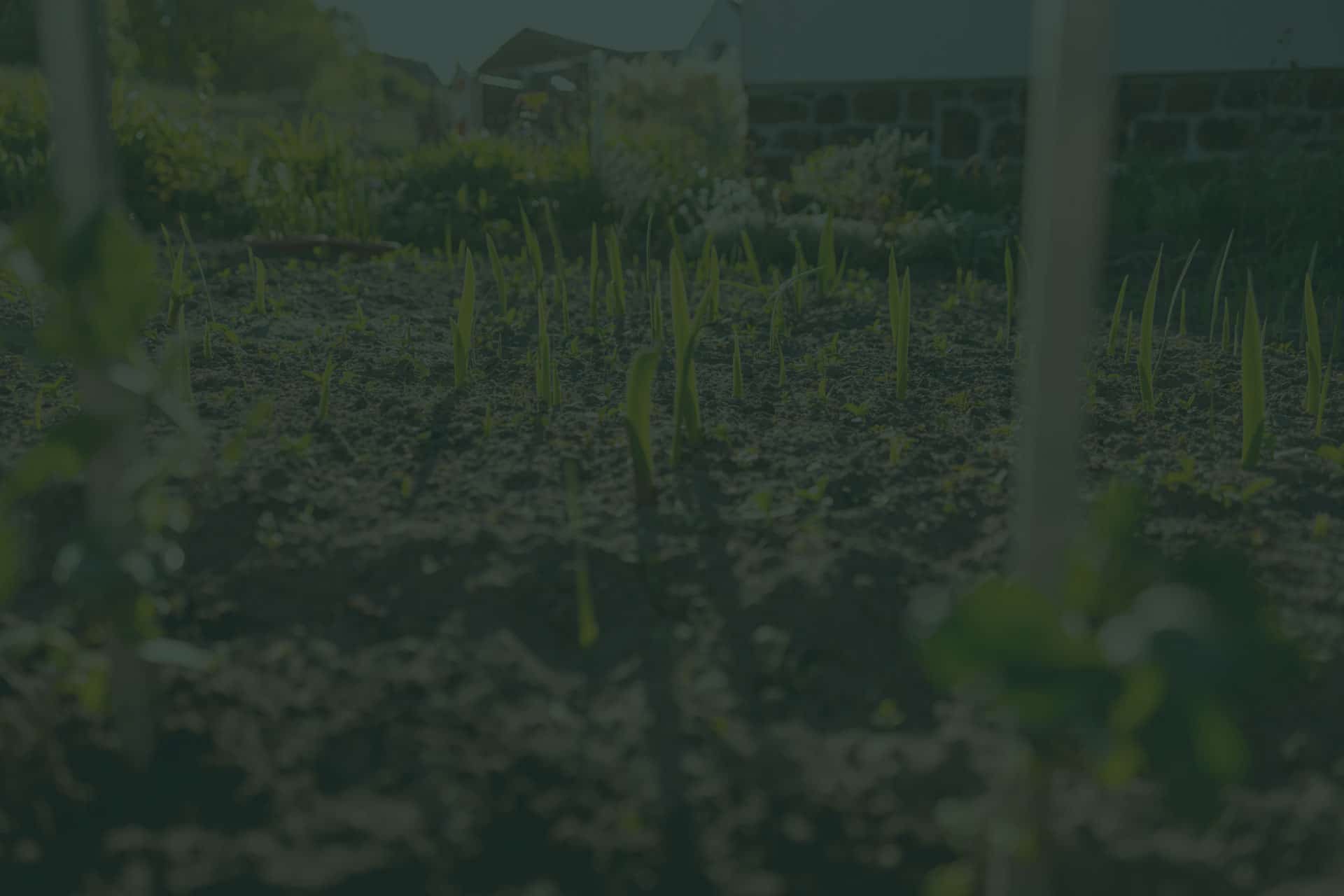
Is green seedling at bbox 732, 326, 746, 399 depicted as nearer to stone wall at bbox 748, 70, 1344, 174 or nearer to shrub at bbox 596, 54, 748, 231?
shrub at bbox 596, 54, 748, 231

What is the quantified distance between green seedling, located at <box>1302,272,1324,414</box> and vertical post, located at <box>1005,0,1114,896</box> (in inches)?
55.7

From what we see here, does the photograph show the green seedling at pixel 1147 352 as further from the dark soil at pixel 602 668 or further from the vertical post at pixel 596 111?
the vertical post at pixel 596 111

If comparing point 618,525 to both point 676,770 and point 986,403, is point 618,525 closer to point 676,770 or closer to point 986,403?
point 676,770

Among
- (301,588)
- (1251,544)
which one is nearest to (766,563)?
(301,588)

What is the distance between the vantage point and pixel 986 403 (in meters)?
2.69

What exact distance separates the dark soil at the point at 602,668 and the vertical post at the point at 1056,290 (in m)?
0.07

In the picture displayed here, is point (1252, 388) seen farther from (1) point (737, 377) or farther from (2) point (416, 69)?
(2) point (416, 69)

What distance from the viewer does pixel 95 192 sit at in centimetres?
116

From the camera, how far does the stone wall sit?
7.67 m

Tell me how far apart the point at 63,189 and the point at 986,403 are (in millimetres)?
2056

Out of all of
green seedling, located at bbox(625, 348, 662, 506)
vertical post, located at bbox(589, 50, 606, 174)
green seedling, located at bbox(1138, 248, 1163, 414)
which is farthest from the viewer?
vertical post, located at bbox(589, 50, 606, 174)

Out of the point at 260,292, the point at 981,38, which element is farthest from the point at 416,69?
the point at 260,292

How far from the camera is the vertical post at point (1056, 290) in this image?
948mm

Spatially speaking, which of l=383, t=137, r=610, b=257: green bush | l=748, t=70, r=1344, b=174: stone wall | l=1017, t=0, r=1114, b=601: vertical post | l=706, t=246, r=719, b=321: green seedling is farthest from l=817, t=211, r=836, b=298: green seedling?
l=748, t=70, r=1344, b=174: stone wall
